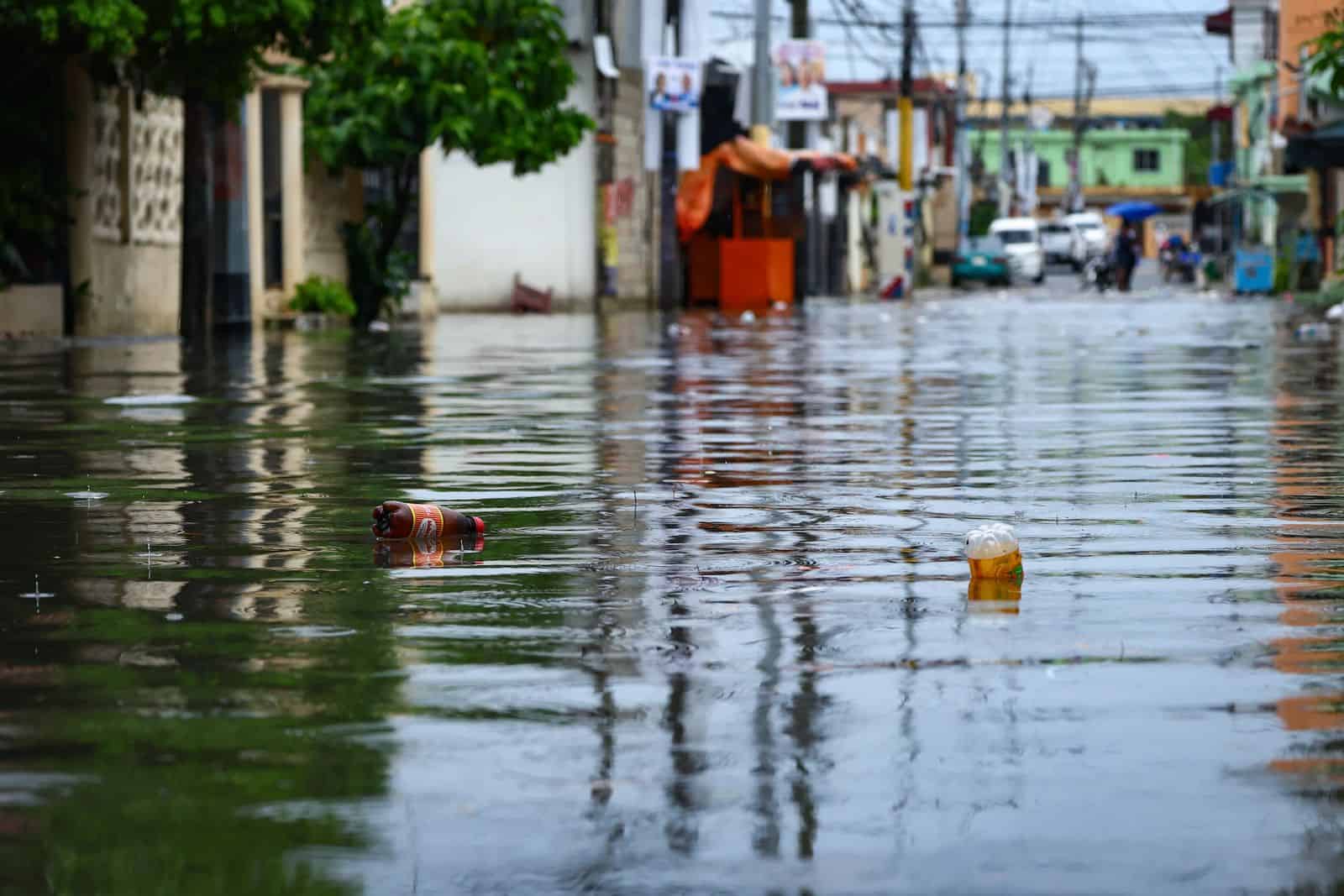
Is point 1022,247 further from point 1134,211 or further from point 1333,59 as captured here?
point 1333,59

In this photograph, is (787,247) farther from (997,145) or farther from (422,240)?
(997,145)

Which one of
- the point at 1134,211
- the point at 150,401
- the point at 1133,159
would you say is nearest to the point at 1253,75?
the point at 1134,211

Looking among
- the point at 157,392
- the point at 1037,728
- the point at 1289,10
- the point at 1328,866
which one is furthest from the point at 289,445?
Answer: the point at 1289,10

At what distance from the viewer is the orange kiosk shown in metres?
55.7

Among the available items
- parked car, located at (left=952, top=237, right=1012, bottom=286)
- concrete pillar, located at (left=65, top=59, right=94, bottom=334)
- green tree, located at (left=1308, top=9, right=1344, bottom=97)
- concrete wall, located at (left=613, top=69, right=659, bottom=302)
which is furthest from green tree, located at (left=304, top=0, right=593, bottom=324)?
parked car, located at (left=952, top=237, right=1012, bottom=286)

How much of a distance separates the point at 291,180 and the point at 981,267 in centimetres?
4982

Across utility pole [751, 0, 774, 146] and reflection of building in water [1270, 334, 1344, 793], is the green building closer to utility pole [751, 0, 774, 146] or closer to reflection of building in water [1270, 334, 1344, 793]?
utility pole [751, 0, 774, 146]

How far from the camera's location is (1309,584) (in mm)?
6734

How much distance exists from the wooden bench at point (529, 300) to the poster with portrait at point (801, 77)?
1395 cm

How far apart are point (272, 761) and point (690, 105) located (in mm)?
47743

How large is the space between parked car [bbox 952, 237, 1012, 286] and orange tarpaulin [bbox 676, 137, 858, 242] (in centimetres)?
2551

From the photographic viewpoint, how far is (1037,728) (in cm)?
461

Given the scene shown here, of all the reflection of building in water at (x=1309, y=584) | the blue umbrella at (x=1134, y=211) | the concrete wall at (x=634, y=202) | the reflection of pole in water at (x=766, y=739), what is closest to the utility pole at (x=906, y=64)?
the concrete wall at (x=634, y=202)

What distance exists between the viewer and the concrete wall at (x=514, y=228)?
47.8 m
